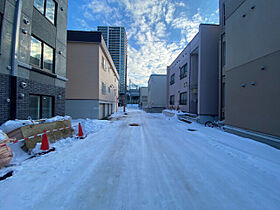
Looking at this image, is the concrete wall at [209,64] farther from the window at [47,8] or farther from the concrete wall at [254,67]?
the window at [47,8]

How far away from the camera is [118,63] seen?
7038 centimetres

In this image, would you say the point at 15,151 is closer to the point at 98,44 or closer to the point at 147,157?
the point at 147,157

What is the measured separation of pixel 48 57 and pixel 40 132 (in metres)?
5.58

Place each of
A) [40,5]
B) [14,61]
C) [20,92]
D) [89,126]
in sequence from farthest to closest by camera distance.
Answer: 1. [89,126]
2. [40,5]
3. [20,92]
4. [14,61]

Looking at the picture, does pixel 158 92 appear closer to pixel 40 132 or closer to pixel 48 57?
pixel 48 57

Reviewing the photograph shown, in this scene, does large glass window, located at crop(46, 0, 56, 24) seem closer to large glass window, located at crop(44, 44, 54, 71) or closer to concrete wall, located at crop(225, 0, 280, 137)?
large glass window, located at crop(44, 44, 54, 71)

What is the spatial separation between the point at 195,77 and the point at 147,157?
1427cm

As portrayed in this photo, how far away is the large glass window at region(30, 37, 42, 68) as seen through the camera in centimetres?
657

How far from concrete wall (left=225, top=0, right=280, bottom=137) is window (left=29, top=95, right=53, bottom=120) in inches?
493

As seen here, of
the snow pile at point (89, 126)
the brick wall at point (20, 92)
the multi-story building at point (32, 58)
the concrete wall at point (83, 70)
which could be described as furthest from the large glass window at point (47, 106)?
the concrete wall at point (83, 70)

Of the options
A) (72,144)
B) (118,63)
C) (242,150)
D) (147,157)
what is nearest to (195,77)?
(242,150)

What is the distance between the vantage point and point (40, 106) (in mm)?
7188

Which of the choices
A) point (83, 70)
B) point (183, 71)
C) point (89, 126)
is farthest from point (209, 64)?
point (83, 70)

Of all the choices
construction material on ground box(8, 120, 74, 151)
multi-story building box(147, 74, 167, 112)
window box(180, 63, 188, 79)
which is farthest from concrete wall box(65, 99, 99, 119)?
multi-story building box(147, 74, 167, 112)
